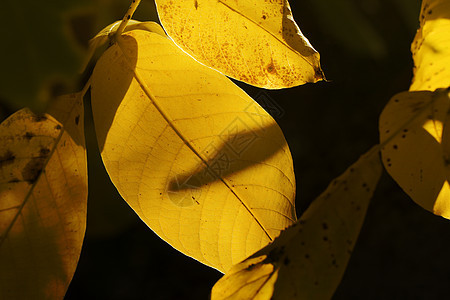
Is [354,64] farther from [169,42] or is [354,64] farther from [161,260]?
[169,42]

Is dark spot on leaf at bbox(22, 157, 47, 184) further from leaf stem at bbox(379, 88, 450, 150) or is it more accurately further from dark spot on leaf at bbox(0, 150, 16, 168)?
leaf stem at bbox(379, 88, 450, 150)

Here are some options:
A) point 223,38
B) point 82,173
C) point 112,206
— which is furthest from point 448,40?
point 112,206

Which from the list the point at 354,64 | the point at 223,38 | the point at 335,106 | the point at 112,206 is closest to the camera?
the point at 223,38

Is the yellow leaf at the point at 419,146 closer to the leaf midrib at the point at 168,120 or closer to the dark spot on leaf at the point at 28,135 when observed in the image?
the leaf midrib at the point at 168,120

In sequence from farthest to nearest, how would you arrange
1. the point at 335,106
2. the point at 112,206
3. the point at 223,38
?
the point at 335,106 < the point at 112,206 < the point at 223,38

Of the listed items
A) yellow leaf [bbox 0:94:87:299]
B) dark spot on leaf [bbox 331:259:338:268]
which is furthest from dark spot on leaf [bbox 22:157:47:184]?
dark spot on leaf [bbox 331:259:338:268]

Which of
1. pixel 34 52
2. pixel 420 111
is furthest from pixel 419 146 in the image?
pixel 34 52
